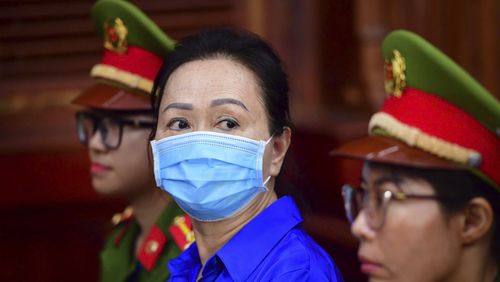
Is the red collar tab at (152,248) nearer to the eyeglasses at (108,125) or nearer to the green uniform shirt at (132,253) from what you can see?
the green uniform shirt at (132,253)

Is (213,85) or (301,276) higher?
(213,85)

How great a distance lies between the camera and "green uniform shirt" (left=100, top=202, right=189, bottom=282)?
3.80 metres

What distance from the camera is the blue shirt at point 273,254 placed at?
109 inches

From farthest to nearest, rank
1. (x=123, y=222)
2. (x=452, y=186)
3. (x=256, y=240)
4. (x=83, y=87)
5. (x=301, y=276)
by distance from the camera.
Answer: (x=83, y=87), (x=123, y=222), (x=256, y=240), (x=301, y=276), (x=452, y=186)

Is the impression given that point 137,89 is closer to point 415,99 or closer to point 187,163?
point 187,163

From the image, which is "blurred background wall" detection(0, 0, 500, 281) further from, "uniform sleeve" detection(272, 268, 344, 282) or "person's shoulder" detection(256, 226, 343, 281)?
"uniform sleeve" detection(272, 268, 344, 282)

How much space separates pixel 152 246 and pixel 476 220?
4.97ft

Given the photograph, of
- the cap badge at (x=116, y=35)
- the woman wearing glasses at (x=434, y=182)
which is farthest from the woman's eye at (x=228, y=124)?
the cap badge at (x=116, y=35)

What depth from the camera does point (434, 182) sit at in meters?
2.60

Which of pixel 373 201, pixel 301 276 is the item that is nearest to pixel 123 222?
pixel 301 276

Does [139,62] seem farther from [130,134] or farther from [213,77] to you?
[213,77]

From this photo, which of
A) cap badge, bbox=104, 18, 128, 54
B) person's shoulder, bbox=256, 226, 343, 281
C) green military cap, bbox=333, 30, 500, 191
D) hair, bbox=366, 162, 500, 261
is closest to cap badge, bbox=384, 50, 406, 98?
green military cap, bbox=333, 30, 500, 191

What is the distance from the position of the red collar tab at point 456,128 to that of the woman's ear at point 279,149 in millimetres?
430

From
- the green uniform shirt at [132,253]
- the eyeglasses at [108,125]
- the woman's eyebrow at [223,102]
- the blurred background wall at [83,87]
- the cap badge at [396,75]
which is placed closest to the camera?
the cap badge at [396,75]
